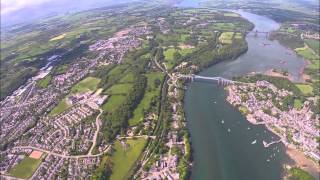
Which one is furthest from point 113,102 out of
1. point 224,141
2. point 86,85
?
point 224,141

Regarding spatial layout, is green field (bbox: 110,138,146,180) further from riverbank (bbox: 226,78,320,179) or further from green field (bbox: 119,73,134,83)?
green field (bbox: 119,73,134,83)

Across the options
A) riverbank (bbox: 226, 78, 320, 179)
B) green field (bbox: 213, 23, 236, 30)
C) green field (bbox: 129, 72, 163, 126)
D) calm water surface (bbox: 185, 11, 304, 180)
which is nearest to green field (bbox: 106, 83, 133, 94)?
green field (bbox: 129, 72, 163, 126)

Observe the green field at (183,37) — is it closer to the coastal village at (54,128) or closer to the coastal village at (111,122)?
the coastal village at (111,122)

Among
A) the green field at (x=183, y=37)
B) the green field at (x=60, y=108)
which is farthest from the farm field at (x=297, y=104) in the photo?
the green field at (x=183, y=37)

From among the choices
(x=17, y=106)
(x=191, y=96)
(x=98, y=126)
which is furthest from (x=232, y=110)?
A: (x=17, y=106)

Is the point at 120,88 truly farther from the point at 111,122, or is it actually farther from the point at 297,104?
the point at 297,104

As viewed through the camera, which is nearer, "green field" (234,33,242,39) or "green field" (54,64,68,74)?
"green field" (54,64,68,74)
